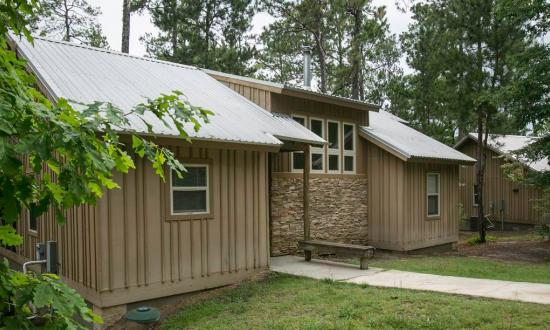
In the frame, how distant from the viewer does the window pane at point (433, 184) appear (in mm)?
14484

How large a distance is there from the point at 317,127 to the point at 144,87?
5099 mm

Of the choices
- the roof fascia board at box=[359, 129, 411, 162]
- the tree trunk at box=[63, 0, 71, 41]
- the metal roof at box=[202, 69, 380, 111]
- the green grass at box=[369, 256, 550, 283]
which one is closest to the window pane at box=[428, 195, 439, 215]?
the green grass at box=[369, 256, 550, 283]

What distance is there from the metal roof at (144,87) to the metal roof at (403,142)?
128 inches

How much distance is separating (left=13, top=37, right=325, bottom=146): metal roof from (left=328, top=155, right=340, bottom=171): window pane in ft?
7.02

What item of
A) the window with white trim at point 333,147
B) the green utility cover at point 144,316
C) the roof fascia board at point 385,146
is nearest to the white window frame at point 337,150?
the window with white trim at point 333,147

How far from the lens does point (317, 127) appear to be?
1292 centimetres

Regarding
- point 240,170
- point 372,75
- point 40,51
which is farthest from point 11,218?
point 372,75

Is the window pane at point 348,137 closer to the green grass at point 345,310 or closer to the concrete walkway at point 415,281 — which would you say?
the concrete walkway at point 415,281

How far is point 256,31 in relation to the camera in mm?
23875

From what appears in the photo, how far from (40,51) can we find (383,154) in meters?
9.09

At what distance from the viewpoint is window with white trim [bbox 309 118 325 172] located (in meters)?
12.6

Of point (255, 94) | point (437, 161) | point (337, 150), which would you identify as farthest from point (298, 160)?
point (437, 161)

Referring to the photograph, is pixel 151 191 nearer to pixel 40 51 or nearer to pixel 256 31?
pixel 40 51

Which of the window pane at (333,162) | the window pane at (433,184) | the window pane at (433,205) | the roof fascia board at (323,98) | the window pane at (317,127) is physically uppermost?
the roof fascia board at (323,98)
